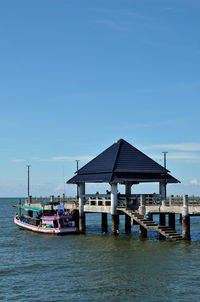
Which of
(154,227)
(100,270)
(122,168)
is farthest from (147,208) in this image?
(100,270)

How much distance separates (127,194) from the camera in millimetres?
54406

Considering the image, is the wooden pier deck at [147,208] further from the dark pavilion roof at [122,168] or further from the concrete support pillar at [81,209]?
the dark pavilion roof at [122,168]

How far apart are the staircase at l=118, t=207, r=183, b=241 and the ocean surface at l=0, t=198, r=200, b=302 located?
0.89 metres

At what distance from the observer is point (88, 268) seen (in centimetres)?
3347

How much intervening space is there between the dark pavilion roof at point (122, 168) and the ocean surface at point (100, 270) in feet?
23.9

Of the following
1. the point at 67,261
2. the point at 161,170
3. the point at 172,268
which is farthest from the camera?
the point at 161,170

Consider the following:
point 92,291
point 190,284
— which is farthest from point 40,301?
point 190,284

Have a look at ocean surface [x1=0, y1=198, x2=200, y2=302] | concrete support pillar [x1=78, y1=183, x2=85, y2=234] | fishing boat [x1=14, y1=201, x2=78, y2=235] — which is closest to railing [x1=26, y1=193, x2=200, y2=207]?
concrete support pillar [x1=78, y1=183, x2=85, y2=234]

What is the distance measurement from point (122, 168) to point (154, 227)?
369 inches

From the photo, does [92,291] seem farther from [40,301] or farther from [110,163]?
[110,163]

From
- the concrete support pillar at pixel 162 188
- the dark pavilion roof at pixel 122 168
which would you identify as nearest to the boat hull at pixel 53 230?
the dark pavilion roof at pixel 122 168

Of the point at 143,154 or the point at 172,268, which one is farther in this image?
the point at 143,154

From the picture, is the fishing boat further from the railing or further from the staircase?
the staircase

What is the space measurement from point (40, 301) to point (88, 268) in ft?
27.2
